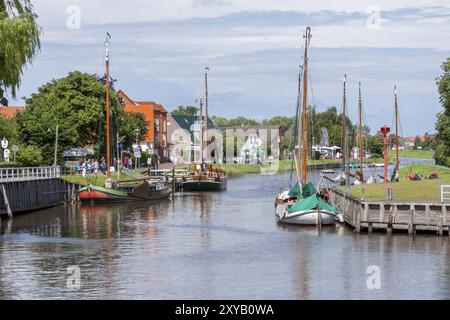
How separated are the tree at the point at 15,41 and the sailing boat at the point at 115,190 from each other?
76.1 ft

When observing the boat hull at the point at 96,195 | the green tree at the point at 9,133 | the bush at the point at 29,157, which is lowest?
the boat hull at the point at 96,195

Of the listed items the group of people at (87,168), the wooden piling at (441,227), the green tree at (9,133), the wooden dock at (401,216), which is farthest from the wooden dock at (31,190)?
the wooden piling at (441,227)

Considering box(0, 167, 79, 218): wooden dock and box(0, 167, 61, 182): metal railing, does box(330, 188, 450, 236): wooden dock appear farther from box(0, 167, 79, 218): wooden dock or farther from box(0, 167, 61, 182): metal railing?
box(0, 167, 61, 182): metal railing

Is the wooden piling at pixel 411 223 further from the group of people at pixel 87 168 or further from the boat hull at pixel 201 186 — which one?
the boat hull at pixel 201 186

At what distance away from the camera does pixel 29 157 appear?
281ft

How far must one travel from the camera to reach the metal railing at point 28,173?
2653 inches

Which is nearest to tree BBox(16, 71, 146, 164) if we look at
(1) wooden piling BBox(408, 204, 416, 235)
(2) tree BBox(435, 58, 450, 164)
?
(2) tree BBox(435, 58, 450, 164)

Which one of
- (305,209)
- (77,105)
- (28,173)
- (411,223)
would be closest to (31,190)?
(28,173)

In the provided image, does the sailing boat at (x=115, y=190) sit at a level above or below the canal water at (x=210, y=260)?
above

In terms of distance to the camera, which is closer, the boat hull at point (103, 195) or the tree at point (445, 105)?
the boat hull at point (103, 195)

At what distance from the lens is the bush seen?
3359 inches

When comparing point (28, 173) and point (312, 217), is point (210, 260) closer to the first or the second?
point (312, 217)
